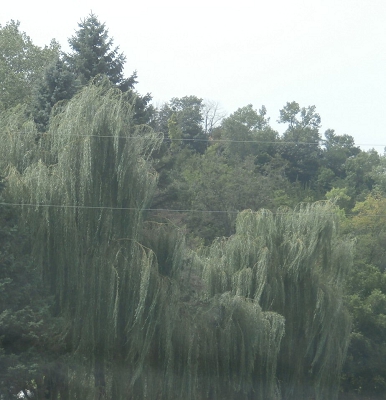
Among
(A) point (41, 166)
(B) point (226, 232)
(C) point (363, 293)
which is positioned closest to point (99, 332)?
(A) point (41, 166)

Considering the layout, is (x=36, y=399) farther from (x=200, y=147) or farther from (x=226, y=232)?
(x=200, y=147)

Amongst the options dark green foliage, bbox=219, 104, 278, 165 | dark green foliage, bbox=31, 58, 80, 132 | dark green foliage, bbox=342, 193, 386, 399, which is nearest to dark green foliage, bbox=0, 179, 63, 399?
dark green foliage, bbox=31, 58, 80, 132

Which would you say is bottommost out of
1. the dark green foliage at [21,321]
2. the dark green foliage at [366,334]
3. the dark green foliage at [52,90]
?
the dark green foliage at [366,334]

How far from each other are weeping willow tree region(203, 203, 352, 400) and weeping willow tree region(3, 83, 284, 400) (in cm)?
371

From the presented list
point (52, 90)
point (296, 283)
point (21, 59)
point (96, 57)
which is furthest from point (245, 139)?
point (296, 283)

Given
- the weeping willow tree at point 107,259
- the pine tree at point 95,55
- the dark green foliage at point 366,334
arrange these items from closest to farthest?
the weeping willow tree at point 107,259
the dark green foliage at point 366,334
the pine tree at point 95,55

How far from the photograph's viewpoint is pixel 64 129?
1598 cm

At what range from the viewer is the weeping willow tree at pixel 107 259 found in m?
15.1

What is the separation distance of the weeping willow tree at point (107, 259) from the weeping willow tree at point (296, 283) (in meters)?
3.71

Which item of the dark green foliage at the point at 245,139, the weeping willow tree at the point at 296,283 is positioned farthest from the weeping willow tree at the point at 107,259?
the dark green foliage at the point at 245,139

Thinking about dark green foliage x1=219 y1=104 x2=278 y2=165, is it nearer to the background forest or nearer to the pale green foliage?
the background forest

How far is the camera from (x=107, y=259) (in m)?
15.5

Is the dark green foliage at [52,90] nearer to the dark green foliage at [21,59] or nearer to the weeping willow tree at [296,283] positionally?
the weeping willow tree at [296,283]

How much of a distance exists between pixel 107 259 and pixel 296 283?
7.67m
